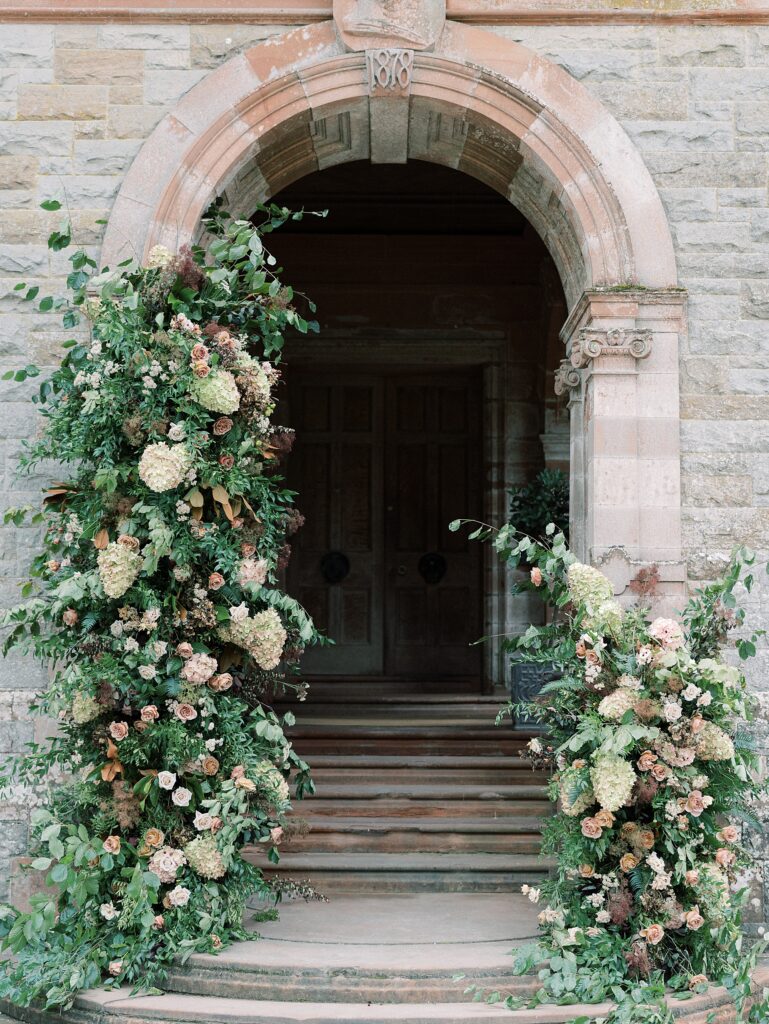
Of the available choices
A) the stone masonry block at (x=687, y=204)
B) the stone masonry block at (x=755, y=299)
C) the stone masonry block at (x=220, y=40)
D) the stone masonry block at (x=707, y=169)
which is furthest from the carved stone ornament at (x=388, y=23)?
the stone masonry block at (x=755, y=299)

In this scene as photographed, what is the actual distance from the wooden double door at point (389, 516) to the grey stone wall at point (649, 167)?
4078 millimetres

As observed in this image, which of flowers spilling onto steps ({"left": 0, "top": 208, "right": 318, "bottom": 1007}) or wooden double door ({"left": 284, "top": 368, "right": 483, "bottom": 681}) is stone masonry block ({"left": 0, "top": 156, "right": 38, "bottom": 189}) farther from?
wooden double door ({"left": 284, "top": 368, "right": 483, "bottom": 681})

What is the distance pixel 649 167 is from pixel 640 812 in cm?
305

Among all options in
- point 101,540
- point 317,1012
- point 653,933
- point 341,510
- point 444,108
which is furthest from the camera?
point 341,510

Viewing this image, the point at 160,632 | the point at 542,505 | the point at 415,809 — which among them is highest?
the point at 542,505

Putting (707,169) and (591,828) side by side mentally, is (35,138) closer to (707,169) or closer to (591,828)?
(707,169)

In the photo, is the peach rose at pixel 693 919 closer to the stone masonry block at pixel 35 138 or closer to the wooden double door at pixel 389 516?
the stone masonry block at pixel 35 138

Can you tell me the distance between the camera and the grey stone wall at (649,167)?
564cm

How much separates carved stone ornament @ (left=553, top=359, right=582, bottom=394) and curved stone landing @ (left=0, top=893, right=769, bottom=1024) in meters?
2.65

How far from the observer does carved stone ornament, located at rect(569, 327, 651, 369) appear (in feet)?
18.2

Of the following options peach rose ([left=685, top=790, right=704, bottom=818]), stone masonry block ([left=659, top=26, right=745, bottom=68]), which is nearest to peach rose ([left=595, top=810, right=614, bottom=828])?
peach rose ([left=685, top=790, right=704, bottom=818])

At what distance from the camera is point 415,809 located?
638 cm

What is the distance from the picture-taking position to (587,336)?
18.4 ft

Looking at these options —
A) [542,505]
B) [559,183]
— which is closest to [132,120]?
[559,183]
